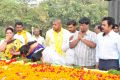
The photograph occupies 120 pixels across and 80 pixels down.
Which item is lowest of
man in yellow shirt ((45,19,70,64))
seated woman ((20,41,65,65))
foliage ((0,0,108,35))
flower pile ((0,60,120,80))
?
flower pile ((0,60,120,80))

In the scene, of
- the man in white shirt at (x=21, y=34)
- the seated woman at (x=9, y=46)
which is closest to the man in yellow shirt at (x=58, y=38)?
the seated woman at (x=9, y=46)

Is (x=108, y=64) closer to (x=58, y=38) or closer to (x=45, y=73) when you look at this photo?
(x=45, y=73)

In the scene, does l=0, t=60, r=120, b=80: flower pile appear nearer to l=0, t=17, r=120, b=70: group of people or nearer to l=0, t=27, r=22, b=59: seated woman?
l=0, t=17, r=120, b=70: group of people

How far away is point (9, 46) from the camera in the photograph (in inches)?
422

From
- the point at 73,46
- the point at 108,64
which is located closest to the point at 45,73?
the point at 108,64

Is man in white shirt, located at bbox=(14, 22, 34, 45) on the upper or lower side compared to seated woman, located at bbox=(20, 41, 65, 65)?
upper

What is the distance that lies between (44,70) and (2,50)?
278cm

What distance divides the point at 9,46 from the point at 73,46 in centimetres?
186

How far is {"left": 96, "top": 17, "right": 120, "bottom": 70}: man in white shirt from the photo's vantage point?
28.8 ft

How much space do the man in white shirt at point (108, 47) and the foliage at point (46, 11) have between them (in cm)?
3494

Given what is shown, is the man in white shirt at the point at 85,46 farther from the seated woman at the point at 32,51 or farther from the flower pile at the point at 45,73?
the seated woman at the point at 32,51

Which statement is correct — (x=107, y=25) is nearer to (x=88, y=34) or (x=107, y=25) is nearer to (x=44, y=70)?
(x=88, y=34)

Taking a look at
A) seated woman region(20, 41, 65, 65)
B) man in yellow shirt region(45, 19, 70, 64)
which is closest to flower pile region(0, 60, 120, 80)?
seated woman region(20, 41, 65, 65)

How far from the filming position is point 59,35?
34.0 ft
